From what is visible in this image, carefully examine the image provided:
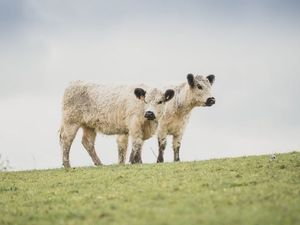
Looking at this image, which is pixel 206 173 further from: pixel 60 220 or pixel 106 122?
pixel 106 122

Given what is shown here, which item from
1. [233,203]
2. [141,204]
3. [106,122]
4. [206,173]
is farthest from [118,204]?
[106,122]

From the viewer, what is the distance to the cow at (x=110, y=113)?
2209 cm

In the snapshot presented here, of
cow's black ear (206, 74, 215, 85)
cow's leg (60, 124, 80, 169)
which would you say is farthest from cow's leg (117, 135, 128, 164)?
cow's black ear (206, 74, 215, 85)

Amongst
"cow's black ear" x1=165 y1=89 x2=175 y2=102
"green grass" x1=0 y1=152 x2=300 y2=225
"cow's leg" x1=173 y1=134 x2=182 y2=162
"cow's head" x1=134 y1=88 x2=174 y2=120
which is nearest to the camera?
"green grass" x1=0 y1=152 x2=300 y2=225

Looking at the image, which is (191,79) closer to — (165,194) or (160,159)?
(160,159)

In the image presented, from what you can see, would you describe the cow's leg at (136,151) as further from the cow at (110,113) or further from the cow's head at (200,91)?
the cow's head at (200,91)

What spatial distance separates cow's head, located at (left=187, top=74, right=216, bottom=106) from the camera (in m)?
24.1

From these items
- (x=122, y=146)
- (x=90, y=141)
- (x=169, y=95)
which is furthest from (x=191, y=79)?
(x=90, y=141)

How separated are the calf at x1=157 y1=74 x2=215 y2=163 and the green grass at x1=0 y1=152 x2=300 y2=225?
15.4ft

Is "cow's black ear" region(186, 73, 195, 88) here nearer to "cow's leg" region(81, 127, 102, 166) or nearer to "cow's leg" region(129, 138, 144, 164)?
"cow's leg" region(129, 138, 144, 164)

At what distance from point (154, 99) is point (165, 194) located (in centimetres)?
957

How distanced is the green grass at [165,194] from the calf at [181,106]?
4.68m

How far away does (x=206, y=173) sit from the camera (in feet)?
52.5

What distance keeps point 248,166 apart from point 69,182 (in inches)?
215
